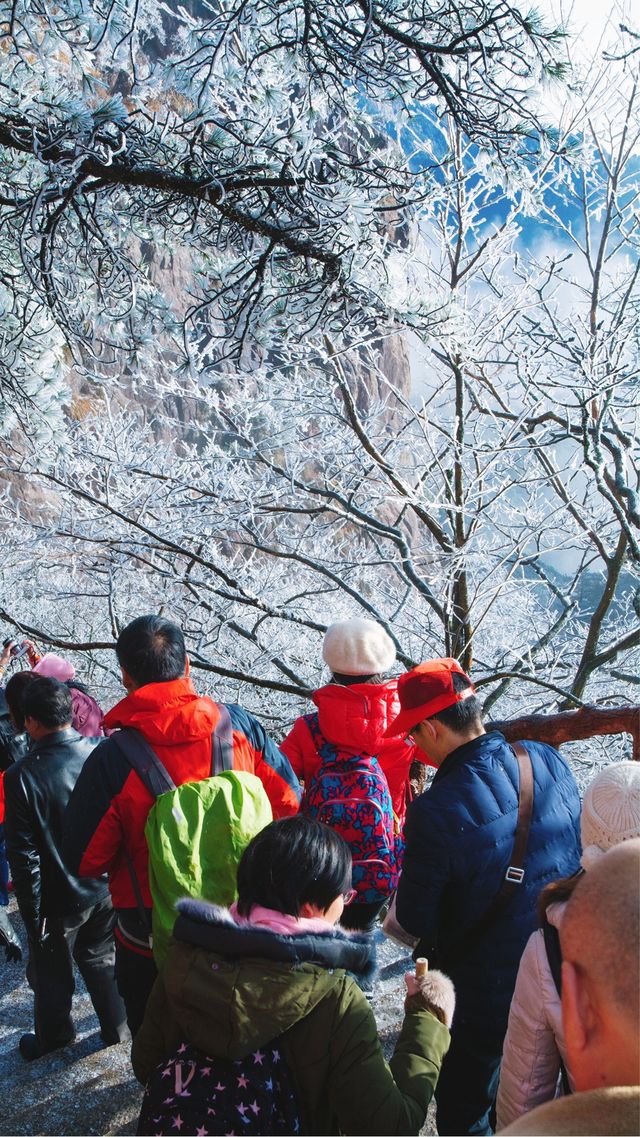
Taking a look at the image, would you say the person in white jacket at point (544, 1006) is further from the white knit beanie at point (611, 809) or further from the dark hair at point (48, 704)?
the dark hair at point (48, 704)

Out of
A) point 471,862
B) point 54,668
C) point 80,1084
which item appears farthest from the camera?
point 54,668

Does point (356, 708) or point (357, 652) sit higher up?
point (357, 652)

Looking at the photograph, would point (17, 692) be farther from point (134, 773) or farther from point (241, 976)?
point (241, 976)

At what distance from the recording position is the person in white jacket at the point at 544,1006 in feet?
4.53

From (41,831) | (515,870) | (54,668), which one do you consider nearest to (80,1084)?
(41,831)

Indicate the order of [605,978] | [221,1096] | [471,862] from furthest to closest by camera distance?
[471,862] < [221,1096] < [605,978]

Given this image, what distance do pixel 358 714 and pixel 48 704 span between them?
125 centimetres

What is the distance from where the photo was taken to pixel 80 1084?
8.75ft

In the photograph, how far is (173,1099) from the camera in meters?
1.27

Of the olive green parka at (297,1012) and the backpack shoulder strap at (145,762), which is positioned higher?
the backpack shoulder strap at (145,762)

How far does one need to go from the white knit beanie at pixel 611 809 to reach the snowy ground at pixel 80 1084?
4.62 feet

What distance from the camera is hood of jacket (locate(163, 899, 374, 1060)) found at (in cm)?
126

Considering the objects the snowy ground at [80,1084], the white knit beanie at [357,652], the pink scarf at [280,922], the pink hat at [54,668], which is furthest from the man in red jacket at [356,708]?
the pink hat at [54,668]

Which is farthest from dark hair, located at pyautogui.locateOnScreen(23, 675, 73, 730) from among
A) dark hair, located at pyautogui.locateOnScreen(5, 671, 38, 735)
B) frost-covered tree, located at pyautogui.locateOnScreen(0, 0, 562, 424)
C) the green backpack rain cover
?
frost-covered tree, located at pyautogui.locateOnScreen(0, 0, 562, 424)
